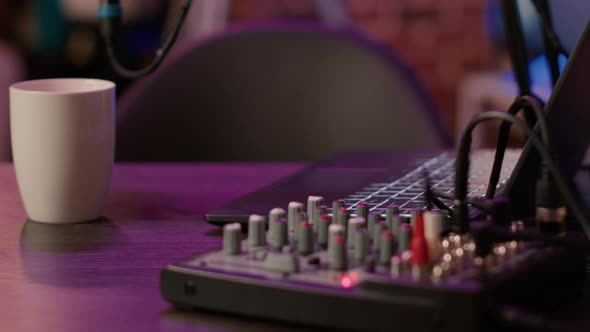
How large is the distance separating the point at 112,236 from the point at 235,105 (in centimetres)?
74

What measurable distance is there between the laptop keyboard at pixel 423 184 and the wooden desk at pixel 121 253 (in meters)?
0.14

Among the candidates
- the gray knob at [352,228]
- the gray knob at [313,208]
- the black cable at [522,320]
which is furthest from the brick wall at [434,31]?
the black cable at [522,320]

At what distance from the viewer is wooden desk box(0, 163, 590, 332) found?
0.58 m

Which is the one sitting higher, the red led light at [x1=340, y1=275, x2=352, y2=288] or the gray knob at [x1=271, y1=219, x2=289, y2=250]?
the gray knob at [x1=271, y1=219, x2=289, y2=250]

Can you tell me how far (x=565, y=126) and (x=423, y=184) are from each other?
0.19 metres

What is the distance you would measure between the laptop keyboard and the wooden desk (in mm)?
137

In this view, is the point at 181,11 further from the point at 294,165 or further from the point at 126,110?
the point at 126,110

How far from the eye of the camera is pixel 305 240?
0.59m

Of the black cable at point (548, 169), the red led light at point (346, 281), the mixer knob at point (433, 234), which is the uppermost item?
the black cable at point (548, 169)

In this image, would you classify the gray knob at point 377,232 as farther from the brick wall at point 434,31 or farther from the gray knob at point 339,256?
the brick wall at point 434,31

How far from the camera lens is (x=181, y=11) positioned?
91 cm

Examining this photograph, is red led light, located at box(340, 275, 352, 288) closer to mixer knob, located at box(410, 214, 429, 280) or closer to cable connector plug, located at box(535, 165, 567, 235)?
mixer knob, located at box(410, 214, 429, 280)

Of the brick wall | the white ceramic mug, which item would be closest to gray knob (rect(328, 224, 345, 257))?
the white ceramic mug

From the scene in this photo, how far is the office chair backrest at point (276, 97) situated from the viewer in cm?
150
